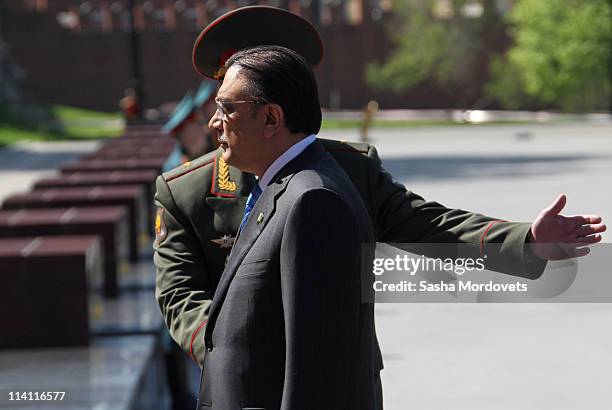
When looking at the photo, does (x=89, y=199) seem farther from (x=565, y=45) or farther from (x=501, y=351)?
(x=565, y=45)

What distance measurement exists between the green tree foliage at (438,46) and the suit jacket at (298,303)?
62.2m

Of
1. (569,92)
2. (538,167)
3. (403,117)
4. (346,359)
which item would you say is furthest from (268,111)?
→ (403,117)

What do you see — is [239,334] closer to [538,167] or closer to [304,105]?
[304,105]

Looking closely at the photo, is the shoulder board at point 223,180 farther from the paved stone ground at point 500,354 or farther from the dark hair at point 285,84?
the paved stone ground at point 500,354

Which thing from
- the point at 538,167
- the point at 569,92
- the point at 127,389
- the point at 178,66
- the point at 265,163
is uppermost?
the point at 178,66

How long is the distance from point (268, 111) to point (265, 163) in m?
0.14

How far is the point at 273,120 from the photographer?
2.75 m

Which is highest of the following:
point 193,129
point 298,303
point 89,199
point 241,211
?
point 89,199

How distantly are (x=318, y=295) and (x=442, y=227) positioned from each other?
2.90 feet

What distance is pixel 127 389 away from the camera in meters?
6.98

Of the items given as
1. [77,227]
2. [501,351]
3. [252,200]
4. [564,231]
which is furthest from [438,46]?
[252,200]

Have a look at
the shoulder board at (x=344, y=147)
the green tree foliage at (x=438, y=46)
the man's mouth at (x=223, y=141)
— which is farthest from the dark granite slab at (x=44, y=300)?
the green tree foliage at (x=438, y=46)

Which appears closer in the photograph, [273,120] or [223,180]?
[273,120]

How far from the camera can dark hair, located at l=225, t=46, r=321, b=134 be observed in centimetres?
271
